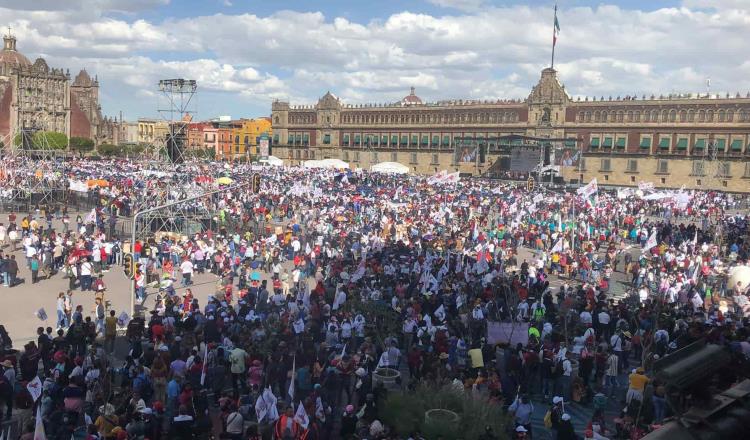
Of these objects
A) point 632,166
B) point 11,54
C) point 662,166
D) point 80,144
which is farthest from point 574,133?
point 11,54

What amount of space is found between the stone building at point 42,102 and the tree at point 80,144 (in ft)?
15.0

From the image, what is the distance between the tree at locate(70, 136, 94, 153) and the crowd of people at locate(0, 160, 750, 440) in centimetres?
8745

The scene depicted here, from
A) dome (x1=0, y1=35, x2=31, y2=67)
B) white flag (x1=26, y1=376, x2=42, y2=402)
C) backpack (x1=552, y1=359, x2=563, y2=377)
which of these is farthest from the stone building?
backpack (x1=552, y1=359, x2=563, y2=377)

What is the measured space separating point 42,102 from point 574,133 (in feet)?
280

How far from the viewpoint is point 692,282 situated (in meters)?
20.8

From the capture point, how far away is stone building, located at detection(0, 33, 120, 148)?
361ft

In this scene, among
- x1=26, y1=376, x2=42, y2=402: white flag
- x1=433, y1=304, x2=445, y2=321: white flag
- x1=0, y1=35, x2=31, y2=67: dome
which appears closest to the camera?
x1=26, y1=376, x2=42, y2=402: white flag

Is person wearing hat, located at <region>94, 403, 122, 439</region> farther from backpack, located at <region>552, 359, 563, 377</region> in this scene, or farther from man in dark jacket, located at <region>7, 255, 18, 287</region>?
man in dark jacket, located at <region>7, 255, 18, 287</region>

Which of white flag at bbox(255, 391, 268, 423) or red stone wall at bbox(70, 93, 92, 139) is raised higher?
red stone wall at bbox(70, 93, 92, 139)

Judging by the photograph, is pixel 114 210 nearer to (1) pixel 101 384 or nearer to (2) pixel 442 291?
(2) pixel 442 291

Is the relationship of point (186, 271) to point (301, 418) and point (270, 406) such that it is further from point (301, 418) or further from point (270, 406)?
point (301, 418)

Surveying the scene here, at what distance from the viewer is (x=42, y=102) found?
113 metres

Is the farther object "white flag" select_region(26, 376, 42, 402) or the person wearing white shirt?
the person wearing white shirt

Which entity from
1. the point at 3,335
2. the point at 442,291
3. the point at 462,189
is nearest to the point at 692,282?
the point at 442,291
